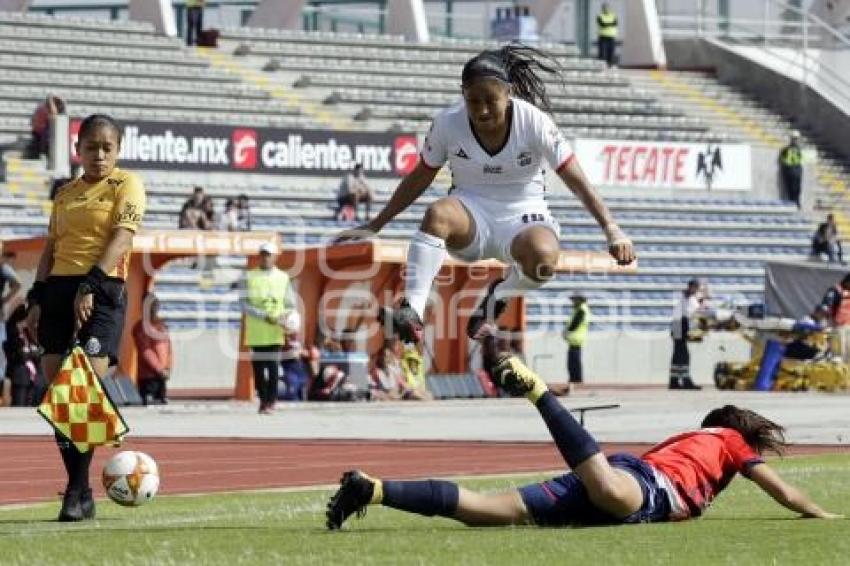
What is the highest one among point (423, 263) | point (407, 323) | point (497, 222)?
point (497, 222)

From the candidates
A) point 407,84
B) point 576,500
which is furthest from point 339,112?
point 576,500

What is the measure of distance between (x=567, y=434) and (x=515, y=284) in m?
1.91

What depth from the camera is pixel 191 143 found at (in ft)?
117

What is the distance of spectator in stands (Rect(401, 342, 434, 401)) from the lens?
27.4 meters

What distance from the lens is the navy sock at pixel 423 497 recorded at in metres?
8.77

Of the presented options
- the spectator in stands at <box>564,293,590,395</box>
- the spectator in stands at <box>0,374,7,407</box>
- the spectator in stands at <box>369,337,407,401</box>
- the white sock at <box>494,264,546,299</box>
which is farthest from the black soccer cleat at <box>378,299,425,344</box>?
the spectator in stands at <box>564,293,590,395</box>

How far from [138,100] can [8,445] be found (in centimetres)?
2090

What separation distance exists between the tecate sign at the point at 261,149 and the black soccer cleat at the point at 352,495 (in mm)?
25198

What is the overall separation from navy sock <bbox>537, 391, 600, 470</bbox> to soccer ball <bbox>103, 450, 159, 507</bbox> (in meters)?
2.27

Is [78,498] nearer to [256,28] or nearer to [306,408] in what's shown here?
[306,408]

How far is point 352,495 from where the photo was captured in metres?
8.76

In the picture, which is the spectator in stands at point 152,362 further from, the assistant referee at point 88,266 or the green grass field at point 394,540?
the assistant referee at point 88,266

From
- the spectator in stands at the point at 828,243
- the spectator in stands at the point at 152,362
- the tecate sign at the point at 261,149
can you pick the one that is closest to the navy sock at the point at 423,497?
the spectator in stands at the point at 152,362

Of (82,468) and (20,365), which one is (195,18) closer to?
(20,365)
